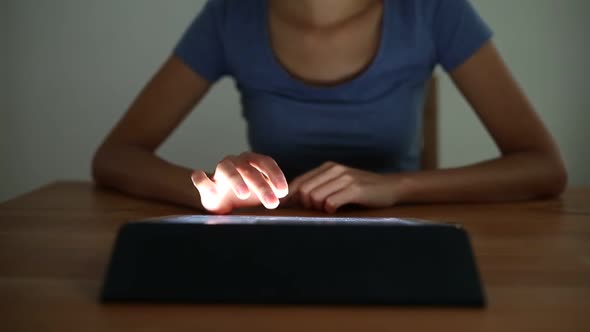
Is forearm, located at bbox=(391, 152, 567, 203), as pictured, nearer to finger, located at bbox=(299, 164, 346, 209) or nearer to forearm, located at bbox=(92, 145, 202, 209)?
finger, located at bbox=(299, 164, 346, 209)

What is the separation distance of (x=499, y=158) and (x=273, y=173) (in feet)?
1.41

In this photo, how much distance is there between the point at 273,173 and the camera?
2.16ft

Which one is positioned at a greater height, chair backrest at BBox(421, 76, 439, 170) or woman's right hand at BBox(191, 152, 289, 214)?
woman's right hand at BBox(191, 152, 289, 214)

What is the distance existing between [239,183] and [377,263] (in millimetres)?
256

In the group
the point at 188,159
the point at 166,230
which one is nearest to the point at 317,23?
the point at 166,230

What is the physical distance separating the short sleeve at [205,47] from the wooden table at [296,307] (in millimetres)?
420

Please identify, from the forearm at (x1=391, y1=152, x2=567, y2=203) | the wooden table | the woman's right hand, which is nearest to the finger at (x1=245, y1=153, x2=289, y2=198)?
the woman's right hand

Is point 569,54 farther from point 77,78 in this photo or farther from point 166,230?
point 166,230

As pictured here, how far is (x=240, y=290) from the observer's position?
1.39 ft

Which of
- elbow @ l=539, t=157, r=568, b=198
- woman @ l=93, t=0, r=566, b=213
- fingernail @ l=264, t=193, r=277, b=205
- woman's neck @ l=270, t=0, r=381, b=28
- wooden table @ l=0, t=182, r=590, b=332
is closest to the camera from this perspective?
wooden table @ l=0, t=182, r=590, b=332

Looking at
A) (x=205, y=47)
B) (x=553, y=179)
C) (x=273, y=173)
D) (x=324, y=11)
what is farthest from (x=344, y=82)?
(x=273, y=173)

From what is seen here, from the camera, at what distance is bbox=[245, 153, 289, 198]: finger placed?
0.65m

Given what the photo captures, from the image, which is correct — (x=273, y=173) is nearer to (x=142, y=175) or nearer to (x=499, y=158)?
A: (x=142, y=175)

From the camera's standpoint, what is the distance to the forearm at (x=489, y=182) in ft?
2.83
